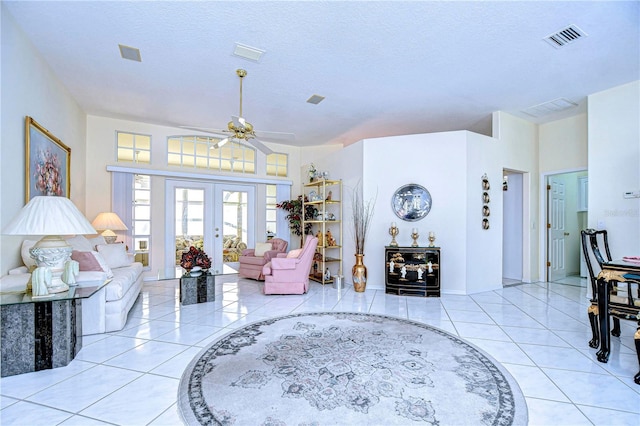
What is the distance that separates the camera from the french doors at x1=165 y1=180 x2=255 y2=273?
6035 mm

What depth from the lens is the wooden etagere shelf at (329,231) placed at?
18.6 ft

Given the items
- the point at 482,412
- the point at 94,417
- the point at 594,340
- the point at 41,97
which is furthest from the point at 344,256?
the point at 41,97

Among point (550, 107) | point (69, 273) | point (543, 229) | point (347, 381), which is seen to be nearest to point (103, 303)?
point (69, 273)

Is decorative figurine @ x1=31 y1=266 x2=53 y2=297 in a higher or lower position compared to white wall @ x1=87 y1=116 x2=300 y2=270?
lower

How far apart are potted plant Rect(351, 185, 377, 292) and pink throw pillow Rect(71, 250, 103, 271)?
350 centimetres

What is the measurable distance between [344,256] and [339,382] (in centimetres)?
365

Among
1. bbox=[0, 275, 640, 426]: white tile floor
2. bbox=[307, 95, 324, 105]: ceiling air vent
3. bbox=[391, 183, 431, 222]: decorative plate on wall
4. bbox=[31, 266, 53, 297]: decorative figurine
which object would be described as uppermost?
bbox=[307, 95, 324, 105]: ceiling air vent

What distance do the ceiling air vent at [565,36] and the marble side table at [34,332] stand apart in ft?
16.2

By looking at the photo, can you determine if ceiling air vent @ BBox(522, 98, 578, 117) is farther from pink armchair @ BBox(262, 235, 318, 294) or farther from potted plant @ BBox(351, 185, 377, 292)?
pink armchair @ BBox(262, 235, 318, 294)

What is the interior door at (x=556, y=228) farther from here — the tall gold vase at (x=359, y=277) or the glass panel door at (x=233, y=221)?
the glass panel door at (x=233, y=221)

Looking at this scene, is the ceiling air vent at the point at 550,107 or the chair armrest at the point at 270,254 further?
the chair armrest at the point at 270,254

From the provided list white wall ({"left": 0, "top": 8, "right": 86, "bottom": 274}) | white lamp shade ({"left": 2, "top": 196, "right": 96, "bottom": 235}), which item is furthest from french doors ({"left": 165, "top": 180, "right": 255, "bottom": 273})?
white lamp shade ({"left": 2, "top": 196, "right": 96, "bottom": 235})

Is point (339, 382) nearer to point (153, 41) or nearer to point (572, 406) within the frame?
point (572, 406)

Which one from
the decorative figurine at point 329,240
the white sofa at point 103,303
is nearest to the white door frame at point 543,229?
the decorative figurine at point 329,240
